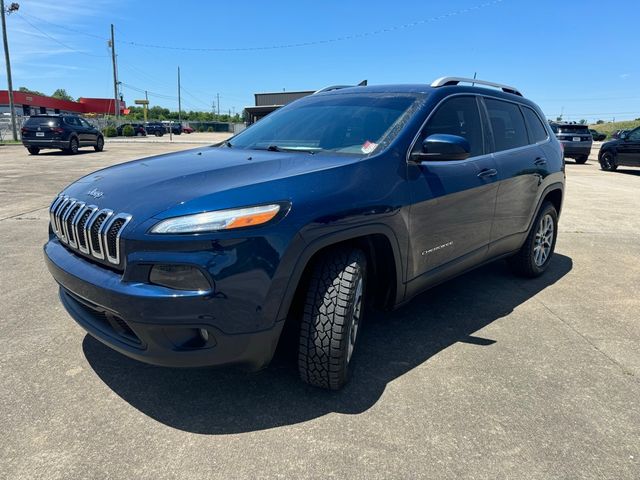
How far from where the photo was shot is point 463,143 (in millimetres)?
2922

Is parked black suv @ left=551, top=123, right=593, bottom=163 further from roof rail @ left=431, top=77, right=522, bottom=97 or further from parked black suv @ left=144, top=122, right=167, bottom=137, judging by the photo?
parked black suv @ left=144, top=122, right=167, bottom=137

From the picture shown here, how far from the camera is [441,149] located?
286 centimetres

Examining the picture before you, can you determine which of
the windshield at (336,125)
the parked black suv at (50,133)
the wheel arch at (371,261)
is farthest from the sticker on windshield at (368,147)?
the parked black suv at (50,133)

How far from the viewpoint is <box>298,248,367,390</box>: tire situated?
2469mm

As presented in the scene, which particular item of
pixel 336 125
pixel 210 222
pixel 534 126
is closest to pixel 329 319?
pixel 210 222

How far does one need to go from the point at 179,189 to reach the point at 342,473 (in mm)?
1491

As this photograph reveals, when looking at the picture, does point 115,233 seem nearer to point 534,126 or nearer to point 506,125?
point 506,125

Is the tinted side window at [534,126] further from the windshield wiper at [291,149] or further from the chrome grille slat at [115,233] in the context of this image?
the chrome grille slat at [115,233]

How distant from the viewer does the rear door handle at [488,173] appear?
11.8 feet

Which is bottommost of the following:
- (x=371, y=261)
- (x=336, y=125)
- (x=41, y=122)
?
Answer: (x=371, y=261)

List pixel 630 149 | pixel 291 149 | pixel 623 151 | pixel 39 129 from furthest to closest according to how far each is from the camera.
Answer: pixel 39 129
pixel 623 151
pixel 630 149
pixel 291 149

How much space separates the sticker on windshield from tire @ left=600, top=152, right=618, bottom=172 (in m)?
17.5

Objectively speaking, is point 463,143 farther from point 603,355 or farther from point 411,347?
point 603,355

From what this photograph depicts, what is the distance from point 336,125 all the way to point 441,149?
2.67ft
